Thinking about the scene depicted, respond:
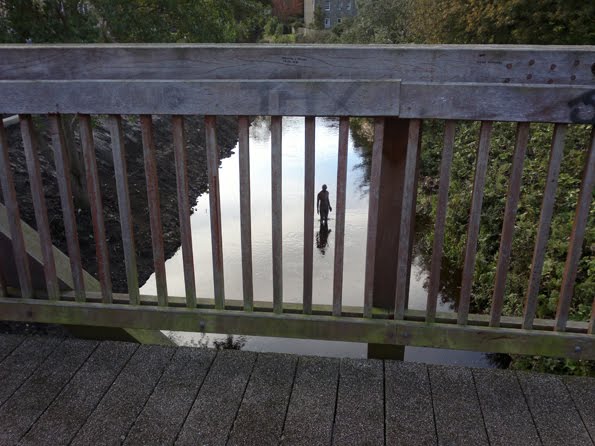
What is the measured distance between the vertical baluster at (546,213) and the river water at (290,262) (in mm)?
4766

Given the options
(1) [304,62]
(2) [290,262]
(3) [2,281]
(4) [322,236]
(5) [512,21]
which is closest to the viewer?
(1) [304,62]

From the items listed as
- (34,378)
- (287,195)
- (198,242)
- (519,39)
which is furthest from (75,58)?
(519,39)

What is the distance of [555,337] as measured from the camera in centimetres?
226

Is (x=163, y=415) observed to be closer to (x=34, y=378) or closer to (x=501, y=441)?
(x=34, y=378)

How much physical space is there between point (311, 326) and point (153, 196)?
3.01 feet

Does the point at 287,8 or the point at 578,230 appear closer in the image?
the point at 578,230

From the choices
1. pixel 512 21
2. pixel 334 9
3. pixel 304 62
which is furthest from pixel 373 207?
pixel 334 9

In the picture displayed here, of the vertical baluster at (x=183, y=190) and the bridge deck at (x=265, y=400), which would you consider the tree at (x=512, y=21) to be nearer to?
the bridge deck at (x=265, y=400)

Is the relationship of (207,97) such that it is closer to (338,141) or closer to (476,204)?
(338,141)

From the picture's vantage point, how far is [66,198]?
2324mm

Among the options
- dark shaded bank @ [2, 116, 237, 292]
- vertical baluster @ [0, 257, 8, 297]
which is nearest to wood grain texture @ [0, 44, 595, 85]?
vertical baluster @ [0, 257, 8, 297]

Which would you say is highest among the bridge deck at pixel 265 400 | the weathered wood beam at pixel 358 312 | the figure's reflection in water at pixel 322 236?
the weathered wood beam at pixel 358 312

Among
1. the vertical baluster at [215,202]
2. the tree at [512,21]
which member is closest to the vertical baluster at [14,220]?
the vertical baluster at [215,202]

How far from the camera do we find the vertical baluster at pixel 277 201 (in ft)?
7.03
